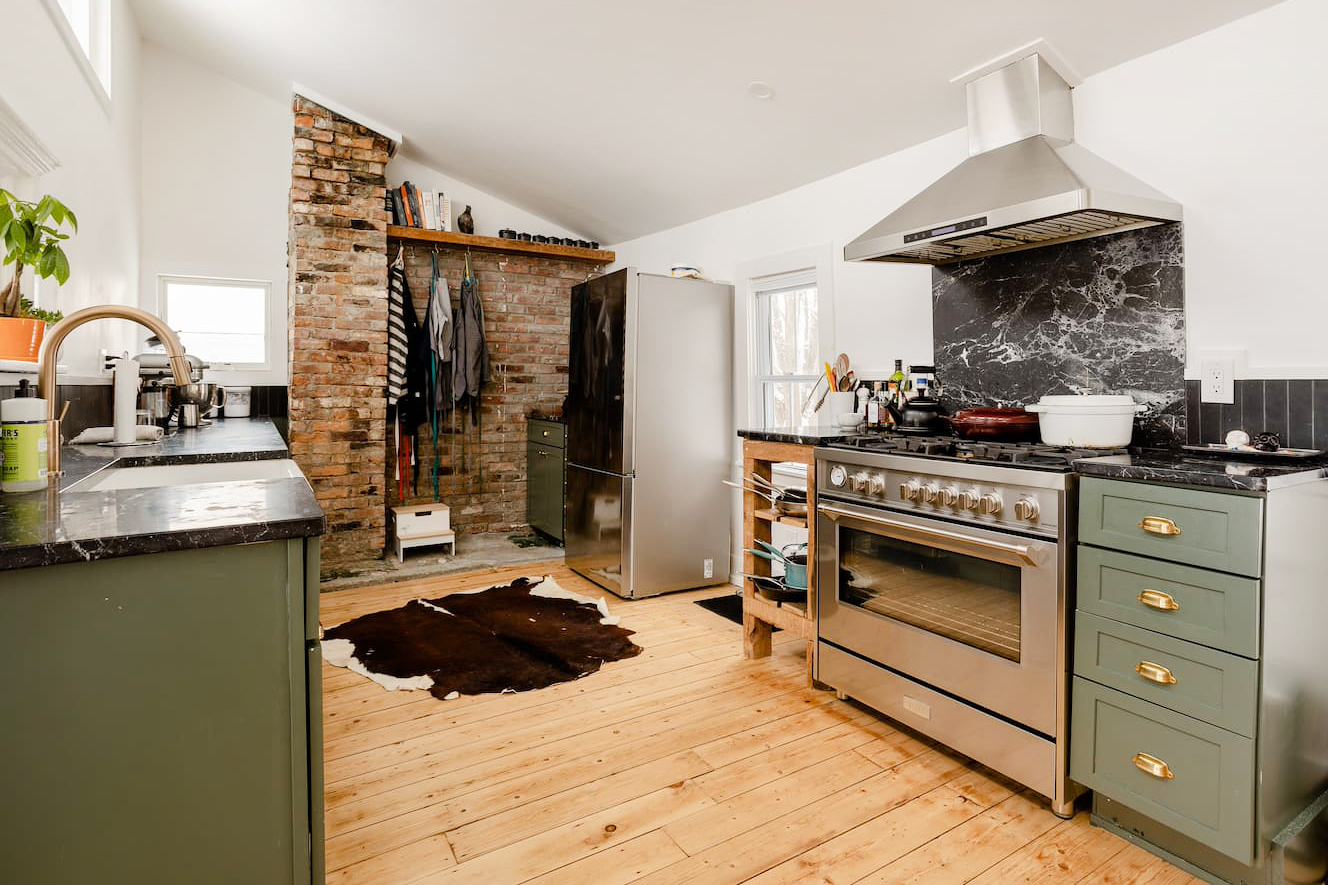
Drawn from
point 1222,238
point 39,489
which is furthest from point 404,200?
point 1222,238

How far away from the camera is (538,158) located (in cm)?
429

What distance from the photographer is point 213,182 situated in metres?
4.62

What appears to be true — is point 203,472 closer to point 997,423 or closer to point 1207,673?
point 997,423

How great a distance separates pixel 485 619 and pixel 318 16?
9.61 ft

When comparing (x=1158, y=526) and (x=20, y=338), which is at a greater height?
(x=20, y=338)

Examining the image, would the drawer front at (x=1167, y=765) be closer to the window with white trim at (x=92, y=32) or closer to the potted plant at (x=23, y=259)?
the potted plant at (x=23, y=259)

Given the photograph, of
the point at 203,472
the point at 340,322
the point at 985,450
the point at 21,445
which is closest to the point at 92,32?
the point at 340,322

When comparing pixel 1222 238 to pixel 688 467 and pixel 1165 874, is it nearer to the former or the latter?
pixel 1165 874

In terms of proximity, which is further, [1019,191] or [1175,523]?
[1019,191]

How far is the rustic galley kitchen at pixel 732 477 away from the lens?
1192 millimetres

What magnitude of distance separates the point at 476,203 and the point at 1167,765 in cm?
504

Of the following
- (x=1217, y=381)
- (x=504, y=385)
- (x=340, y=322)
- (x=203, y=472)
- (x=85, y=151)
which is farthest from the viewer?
(x=504, y=385)

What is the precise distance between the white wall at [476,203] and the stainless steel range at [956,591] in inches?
146

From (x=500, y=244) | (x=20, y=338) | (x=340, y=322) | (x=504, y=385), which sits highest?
(x=500, y=244)
